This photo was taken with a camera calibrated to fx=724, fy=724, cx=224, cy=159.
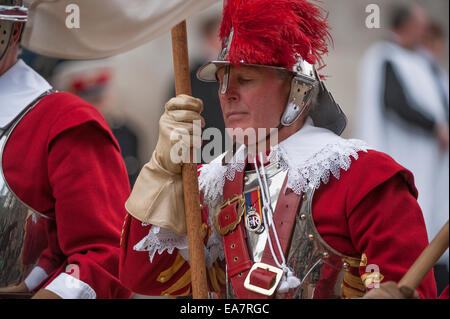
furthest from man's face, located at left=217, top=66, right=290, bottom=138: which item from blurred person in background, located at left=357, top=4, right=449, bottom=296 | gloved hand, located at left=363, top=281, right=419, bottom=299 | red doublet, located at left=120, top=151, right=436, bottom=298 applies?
blurred person in background, located at left=357, top=4, right=449, bottom=296

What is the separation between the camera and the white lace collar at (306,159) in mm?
2492

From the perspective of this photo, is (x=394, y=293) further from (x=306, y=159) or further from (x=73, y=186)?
(x=73, y=186)

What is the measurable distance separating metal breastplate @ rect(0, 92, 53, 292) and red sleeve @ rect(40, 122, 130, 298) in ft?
0.30

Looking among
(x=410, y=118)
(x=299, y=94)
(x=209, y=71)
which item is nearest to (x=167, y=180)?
(x=209, y=71)

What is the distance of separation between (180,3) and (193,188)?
2.13 ft

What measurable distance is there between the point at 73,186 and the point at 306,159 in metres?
0.90

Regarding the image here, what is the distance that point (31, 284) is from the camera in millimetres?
2789

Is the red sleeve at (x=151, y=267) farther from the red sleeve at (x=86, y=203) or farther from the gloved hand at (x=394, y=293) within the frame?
the gloved hand at (x=394, y=293)

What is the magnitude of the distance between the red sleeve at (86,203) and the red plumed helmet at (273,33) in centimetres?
64

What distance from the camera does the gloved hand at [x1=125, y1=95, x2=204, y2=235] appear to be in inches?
99.5

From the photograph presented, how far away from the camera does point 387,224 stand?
232 centimetres

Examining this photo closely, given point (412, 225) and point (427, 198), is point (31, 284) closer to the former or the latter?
point (412, 225)
